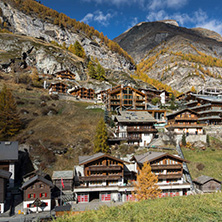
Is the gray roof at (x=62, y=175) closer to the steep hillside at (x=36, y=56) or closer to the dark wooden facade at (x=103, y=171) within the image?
the dark wooden facade at (x=103, y=171)

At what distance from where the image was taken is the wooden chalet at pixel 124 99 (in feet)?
259

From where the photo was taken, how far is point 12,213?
3080cm

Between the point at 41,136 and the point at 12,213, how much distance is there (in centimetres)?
2288

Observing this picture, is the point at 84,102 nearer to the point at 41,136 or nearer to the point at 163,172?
the point at 41,136

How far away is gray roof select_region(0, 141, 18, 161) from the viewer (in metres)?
38.7

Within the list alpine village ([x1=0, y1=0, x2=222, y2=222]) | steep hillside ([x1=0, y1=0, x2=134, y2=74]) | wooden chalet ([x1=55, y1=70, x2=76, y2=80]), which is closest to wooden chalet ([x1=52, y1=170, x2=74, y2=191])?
alpine village ([x1=0, y1=0, x2=222, y2=222])

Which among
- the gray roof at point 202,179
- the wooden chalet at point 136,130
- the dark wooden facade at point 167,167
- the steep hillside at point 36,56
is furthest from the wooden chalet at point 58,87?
the gray roof at point 202,179

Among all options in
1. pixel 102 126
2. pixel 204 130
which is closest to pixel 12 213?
pixel 102 126

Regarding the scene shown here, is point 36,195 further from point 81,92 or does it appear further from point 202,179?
point 81,92

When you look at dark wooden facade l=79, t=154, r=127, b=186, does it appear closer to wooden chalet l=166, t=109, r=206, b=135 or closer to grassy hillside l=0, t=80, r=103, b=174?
grassy hillside l=0, t=80, r=103, b=174

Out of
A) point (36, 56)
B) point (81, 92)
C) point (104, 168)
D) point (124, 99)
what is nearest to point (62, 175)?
point (104, 168)

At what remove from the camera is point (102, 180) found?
36.9 meters

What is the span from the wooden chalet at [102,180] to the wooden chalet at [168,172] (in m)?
5.17

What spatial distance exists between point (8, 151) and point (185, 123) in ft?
165
